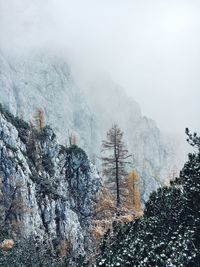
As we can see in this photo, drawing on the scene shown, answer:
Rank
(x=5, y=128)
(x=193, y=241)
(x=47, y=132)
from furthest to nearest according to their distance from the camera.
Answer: (x=47, y=132) < (x=5, y=128) < (x=193, y=241)

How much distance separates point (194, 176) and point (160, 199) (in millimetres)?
3253

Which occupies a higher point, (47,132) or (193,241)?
(47,132)

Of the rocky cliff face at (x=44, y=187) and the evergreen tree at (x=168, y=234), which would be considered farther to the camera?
the rocky cliff face at (x=44, y=187)

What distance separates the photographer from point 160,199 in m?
20.3

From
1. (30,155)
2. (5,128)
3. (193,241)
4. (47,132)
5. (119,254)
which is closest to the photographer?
(193,241)

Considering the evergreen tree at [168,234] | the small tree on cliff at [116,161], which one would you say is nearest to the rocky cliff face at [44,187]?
the small tree on cliff at [116,161]

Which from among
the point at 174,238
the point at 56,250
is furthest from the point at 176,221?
the point at 56,250

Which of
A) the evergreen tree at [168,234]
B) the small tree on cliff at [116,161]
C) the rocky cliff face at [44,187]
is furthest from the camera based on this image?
the rocky cliff face at [44,187]

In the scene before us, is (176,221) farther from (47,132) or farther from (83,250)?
(47,132)

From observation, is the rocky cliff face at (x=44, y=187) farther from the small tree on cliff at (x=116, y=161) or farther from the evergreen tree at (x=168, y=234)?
the evergreen tree at (x=168, y=234)

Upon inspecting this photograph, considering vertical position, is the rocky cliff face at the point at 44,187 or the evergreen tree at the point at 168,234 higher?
the rocky cliff face at the point at 44,187

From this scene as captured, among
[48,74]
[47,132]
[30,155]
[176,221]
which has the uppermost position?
[48,74]

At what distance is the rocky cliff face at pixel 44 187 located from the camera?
55.8 m

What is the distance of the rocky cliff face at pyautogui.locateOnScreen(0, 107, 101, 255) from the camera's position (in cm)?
5581
